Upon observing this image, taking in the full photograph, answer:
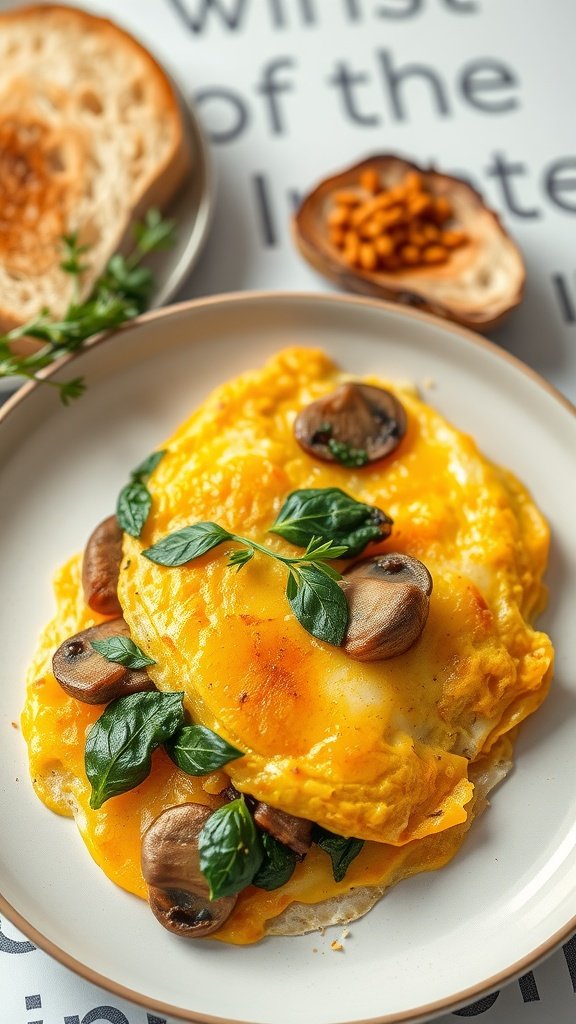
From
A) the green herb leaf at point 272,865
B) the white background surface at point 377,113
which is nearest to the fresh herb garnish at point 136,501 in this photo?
the green herb leaf at point 272,865

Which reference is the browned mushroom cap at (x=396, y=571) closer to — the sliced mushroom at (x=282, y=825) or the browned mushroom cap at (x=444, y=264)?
the sliced mushroom at (x=282, y=825)

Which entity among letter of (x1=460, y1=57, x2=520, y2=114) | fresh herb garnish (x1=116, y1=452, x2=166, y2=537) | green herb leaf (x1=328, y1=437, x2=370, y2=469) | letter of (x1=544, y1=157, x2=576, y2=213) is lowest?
green herb leaf (x1=328, y1=437, x2=370, y2=469)

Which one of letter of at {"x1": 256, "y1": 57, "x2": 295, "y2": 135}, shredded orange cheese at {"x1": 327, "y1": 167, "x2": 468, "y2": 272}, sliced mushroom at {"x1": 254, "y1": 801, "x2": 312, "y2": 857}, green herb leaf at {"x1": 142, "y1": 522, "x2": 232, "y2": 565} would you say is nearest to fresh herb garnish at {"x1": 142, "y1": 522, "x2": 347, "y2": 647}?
green herb leaf at {"x1": 142, "y1": 522, "x2": 232, "y2": 565}

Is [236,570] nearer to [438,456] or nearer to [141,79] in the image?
[438,456]

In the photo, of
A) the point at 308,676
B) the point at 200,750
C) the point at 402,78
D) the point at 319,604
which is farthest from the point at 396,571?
the point at 402,78

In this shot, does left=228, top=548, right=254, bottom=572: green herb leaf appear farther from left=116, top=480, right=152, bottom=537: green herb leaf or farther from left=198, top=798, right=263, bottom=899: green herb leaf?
left=198, top=798, right=263, bottom=899: green herb leaf
